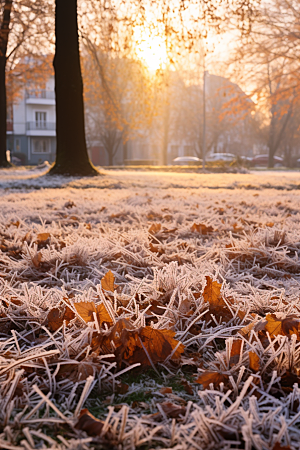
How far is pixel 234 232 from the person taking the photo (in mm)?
3318

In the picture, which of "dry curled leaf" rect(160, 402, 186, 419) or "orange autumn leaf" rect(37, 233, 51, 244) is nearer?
"dry curled leaf" rect(160, 402, 186, 419)

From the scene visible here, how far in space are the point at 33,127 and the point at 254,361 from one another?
52.7 meters

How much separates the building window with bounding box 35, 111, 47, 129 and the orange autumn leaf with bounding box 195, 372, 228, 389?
53.1 meters

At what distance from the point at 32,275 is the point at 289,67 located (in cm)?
1473

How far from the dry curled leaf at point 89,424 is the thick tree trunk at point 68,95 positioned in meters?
9.99

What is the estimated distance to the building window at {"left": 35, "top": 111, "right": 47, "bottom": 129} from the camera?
5134 centimetres

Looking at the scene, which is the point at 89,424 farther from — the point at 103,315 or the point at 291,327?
the point at 291,327

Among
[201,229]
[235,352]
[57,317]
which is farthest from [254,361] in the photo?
[201,229]

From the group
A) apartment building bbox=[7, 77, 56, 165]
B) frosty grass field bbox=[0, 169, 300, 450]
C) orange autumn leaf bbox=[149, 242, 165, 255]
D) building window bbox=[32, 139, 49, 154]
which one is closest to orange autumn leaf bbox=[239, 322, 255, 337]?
frosty grass field bbox=[0, 169, 300, 450]

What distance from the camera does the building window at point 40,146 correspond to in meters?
51.6

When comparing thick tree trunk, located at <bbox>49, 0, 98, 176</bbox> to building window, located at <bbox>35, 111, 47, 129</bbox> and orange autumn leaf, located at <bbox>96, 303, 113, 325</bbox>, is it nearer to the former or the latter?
orange autumn leaf, located at <bbox>96, 303, 113, 325</bbox>

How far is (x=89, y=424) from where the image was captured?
921 millimetres

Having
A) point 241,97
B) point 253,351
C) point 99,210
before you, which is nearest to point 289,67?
point 241,97

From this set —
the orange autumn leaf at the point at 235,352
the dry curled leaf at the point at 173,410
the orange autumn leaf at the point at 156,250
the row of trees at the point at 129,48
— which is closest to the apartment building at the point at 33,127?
the row of trees at the point at 129,48
